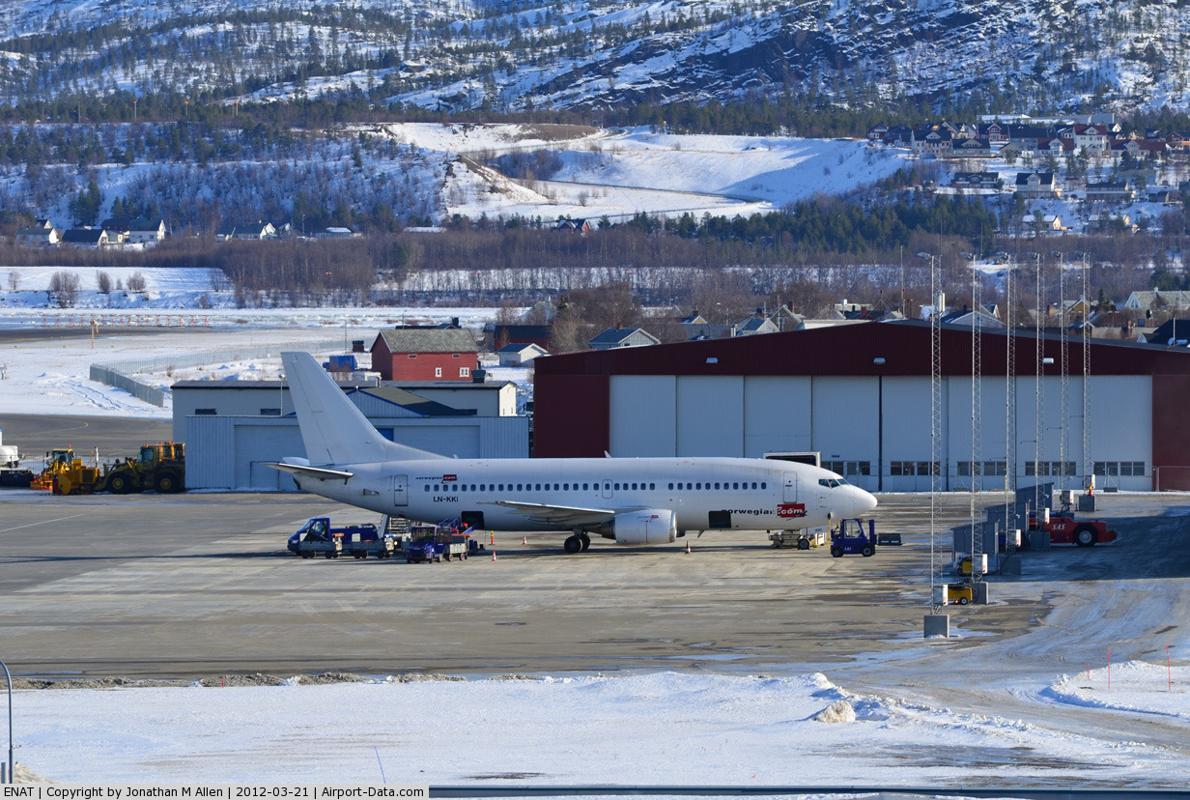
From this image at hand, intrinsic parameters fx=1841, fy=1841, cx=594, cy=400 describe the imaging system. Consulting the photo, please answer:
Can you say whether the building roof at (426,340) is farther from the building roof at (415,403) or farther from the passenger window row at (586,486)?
the passenger window row at (586,486)

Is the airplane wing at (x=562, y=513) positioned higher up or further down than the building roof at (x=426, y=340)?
further down

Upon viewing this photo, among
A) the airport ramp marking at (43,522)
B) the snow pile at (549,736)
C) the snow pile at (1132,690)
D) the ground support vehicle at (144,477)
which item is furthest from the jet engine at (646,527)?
the ground support vehicle at (144,477)

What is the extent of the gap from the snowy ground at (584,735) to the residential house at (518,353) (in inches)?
4713

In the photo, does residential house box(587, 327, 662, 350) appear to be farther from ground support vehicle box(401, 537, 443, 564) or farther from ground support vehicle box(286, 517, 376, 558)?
ground support vehicle box(401, 537, 443, 564)

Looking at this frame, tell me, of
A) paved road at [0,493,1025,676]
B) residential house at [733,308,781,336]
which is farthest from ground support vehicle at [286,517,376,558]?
residential house at [733,308,781,336]

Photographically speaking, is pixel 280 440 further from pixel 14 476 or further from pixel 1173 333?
pixel 1173 333

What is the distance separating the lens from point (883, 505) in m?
75.8

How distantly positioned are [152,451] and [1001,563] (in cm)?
4698

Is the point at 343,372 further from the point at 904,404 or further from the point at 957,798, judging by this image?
the point at 957,798

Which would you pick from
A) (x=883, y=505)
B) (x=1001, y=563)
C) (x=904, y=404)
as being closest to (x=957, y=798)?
(x=1001, y=563)

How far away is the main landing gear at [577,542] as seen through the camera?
60.5 metres

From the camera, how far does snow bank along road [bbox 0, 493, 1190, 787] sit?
2888cm

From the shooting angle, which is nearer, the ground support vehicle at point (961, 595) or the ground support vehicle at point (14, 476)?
the ground support vehicle at point (961, 595)

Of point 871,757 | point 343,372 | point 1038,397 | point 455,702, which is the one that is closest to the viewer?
point 871,757
